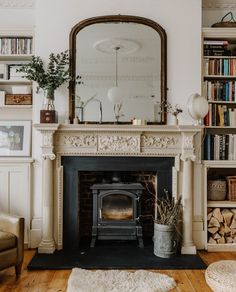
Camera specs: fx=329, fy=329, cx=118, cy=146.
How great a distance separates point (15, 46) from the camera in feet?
12.5

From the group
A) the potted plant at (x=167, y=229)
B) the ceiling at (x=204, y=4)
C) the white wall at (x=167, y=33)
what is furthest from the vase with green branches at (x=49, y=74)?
the potted plant at (x=167, y=229)

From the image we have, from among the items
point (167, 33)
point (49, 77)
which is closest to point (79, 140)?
point (49, 77)

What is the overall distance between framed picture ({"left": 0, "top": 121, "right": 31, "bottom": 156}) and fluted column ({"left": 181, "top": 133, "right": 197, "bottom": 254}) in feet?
5.97

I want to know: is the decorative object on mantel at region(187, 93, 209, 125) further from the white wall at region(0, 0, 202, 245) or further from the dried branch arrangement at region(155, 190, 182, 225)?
the dried branch arrangement at region(155, 190, 182, 225)

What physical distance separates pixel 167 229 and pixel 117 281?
834 millimetres

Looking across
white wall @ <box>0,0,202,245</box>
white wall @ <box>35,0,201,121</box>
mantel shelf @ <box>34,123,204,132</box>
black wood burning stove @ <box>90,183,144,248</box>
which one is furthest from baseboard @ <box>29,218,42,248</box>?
white wall @ <box>35,0,201,121</box>

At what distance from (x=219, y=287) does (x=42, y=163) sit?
219 cm

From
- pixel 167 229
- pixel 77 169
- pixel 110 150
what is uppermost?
pixel 110 150

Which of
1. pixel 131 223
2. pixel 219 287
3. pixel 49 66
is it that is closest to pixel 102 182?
pixel 131 223

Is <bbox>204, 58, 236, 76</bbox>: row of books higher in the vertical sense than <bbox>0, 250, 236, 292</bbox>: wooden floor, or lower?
higher

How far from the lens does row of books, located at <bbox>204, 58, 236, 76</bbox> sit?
12.6 ft

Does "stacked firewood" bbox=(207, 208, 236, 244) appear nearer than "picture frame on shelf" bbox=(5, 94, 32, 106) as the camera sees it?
Yes

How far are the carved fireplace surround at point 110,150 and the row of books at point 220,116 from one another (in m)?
0.35

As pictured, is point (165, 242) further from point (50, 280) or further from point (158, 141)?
point (50, 280)
